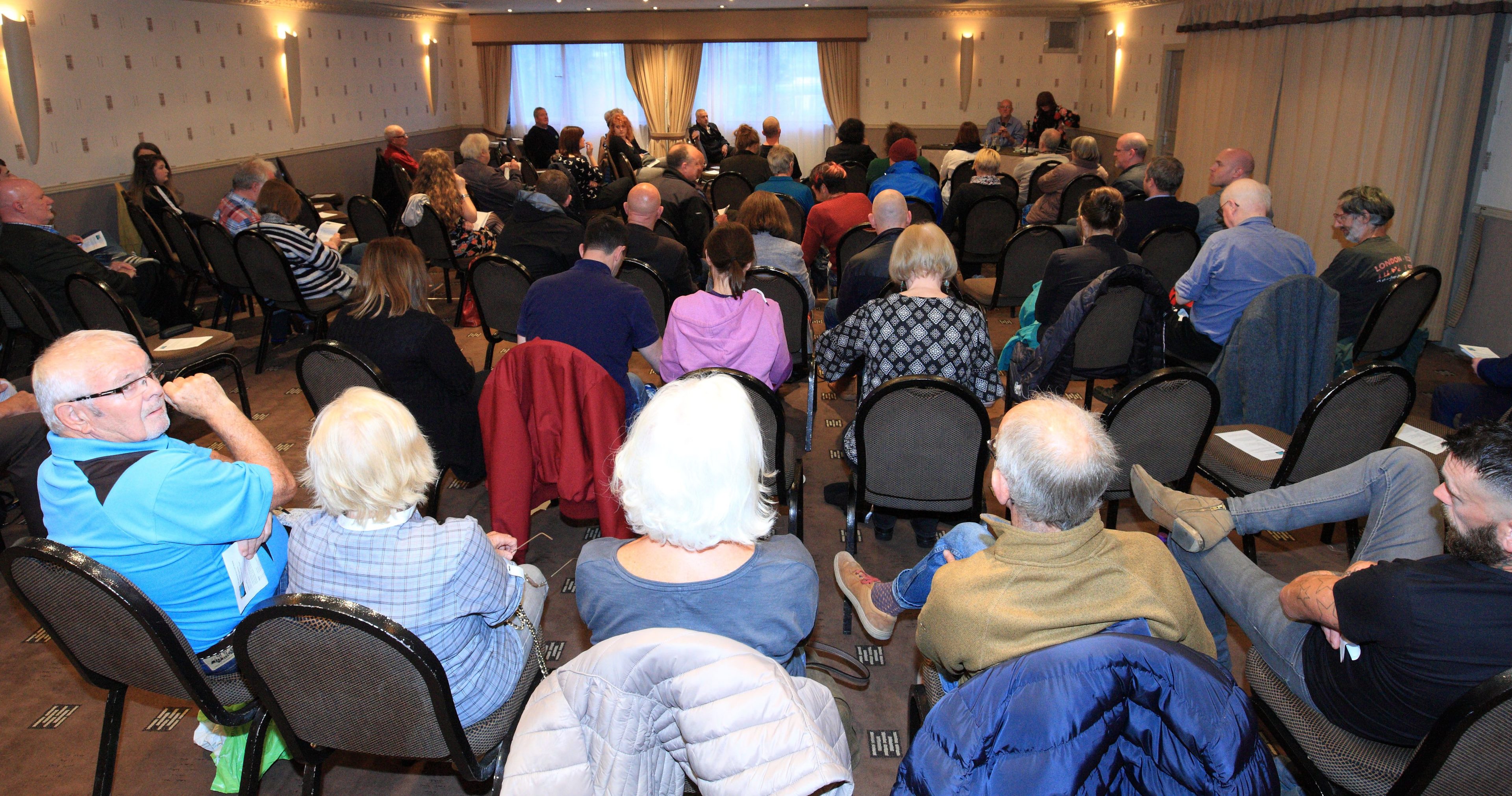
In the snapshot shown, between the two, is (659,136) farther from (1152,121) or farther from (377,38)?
(1152,121)

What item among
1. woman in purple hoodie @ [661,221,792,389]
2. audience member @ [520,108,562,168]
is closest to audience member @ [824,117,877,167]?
audience member @ [520,108,562,168]

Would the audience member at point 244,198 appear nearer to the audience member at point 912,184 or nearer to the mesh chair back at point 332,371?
the mesh chair back at point 332,371

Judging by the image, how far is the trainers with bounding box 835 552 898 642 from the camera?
7.13 ft

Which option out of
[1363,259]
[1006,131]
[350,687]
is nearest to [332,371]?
[350,687]

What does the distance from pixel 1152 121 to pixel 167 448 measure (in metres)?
11.0

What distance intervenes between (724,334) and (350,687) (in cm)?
198

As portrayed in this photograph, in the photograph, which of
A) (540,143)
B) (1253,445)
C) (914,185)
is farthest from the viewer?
(540,143)

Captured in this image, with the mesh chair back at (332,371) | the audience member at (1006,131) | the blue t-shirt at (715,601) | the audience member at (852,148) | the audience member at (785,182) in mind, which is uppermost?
the audience member at (1006,131)

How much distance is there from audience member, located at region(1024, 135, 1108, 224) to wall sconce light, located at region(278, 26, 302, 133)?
861cm

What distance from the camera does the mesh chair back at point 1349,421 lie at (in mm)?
2617

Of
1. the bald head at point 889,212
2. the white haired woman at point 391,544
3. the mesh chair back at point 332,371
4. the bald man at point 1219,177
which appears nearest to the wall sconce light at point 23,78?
the mesh chair back at point 332,371

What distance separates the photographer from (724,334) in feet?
10.9

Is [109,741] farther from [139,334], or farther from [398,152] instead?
[398,152]

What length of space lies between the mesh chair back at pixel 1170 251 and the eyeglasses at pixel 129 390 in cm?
523
